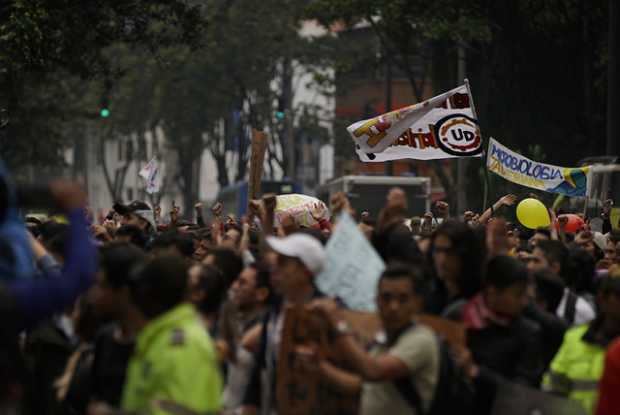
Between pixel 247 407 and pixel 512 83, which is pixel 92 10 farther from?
pixel 247 407

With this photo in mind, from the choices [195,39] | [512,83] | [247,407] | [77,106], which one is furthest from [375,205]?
[247,407]

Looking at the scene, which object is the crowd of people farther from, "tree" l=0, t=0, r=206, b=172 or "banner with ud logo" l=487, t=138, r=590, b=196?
"tree" l=0, t=0, r=206, b=172

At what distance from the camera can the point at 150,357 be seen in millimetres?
5938

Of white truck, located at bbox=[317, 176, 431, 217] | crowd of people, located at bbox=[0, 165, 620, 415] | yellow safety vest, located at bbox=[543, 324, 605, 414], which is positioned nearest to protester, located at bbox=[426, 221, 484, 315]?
crowd of people, located at bbox=[0, 165, 620, 415]

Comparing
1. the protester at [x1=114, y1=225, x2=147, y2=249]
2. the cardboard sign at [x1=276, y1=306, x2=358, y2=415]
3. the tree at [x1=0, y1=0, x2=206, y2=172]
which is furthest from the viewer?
the tree at [x1=0, y1=0, x2=206, y2=172]

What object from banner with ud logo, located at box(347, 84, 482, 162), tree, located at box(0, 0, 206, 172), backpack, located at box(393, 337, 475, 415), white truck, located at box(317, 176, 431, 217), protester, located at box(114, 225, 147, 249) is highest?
tree, located at box(0, 0, 206, 172)

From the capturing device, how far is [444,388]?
Answer: 6742 millimetres

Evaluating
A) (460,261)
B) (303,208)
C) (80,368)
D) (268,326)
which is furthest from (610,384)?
(303,208)

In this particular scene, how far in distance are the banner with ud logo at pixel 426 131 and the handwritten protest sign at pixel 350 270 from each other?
875 cm

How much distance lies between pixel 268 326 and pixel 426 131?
30.1 ft

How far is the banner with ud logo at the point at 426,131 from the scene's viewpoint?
1605cm

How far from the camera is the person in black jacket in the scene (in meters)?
7.28

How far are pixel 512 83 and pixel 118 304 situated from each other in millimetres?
30989

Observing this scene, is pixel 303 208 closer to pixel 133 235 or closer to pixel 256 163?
pixel 256 163
